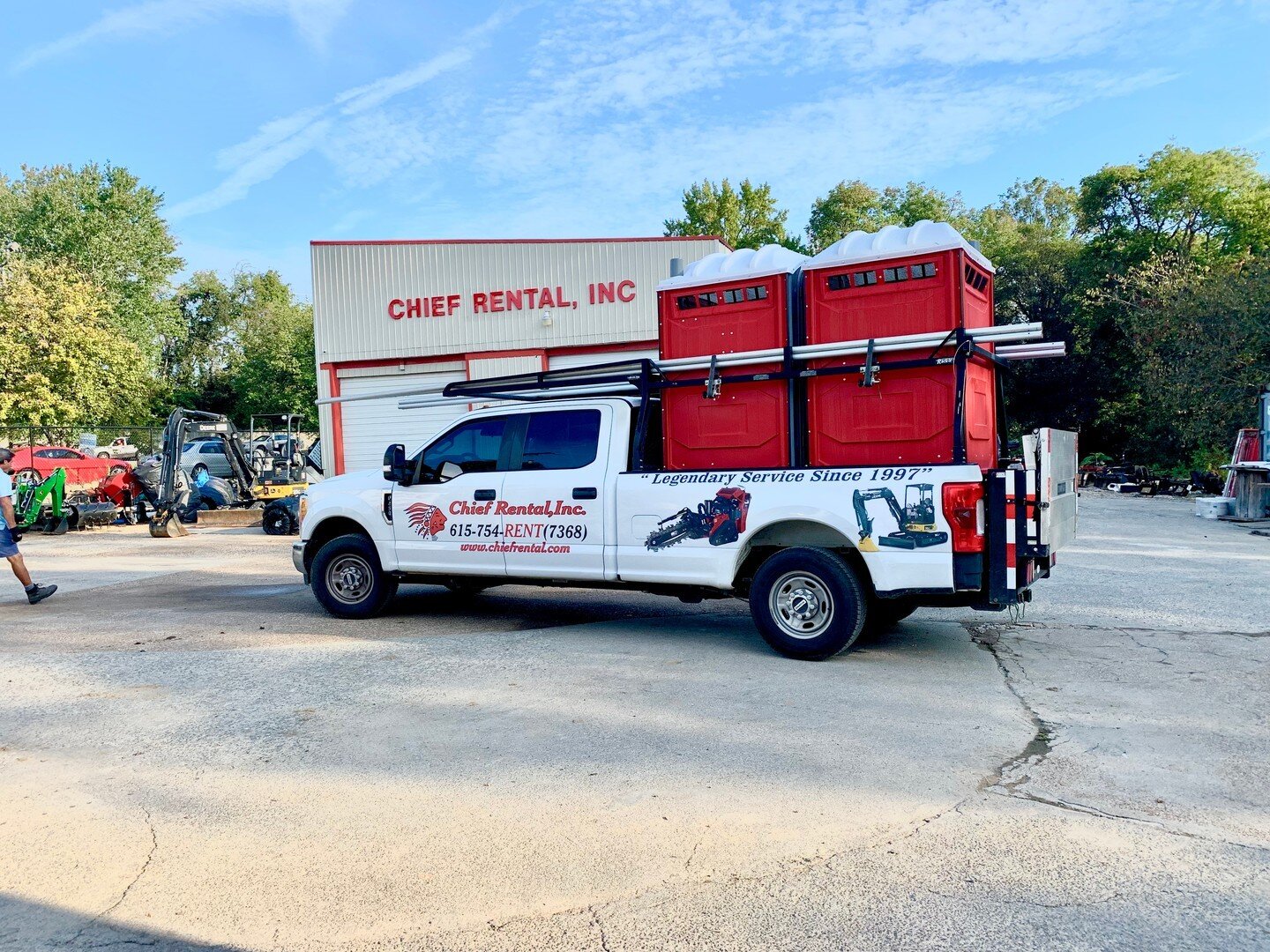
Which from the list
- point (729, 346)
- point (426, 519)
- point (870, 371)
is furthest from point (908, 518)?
point (426, 519)

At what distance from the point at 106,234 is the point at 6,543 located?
41.7 m

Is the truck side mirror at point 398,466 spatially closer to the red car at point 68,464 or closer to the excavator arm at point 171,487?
the excavator arm at point 171,487

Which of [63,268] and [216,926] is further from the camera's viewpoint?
[63,268]

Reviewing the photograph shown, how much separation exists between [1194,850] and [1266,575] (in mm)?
8592

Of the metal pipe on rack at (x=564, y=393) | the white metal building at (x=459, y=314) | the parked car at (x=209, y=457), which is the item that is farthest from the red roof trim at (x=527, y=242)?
the metal pipe on rack at (x=564, y=393)

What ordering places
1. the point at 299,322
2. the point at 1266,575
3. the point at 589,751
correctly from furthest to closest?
the point at 299,322, the point at 1266,575, the point at 589,751

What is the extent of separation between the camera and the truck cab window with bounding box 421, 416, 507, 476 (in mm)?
8195

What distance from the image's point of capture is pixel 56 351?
36219 millimetres

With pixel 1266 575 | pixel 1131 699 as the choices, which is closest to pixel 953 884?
pixel 1131 699

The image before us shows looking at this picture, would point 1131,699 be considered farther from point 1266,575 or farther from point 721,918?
point 1266,575

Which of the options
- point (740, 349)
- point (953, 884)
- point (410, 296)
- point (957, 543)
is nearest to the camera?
point (953, 884)

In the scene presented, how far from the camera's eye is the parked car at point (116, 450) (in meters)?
31.0

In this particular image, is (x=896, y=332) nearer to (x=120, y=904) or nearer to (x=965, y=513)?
(x=965, y=513)

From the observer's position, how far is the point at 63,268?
38.8 metres
